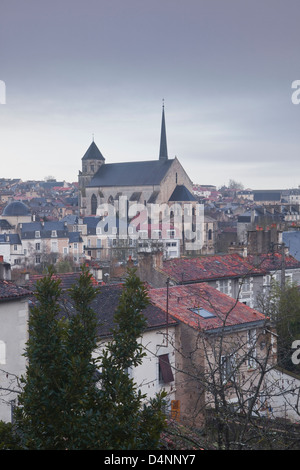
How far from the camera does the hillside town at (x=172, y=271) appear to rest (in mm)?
12164

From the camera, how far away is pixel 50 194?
153 meters

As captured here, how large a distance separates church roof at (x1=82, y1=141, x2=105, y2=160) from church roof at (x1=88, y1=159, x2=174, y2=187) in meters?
1.91

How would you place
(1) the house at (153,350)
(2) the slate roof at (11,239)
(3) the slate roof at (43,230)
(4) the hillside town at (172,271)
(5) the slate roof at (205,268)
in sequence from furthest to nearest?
(3) the slate roof at (43,230), (2) the slate roof at (11,239), (5) the slate roof at (205,268), (1) the house at (153,350), (4) the hillside town at (172,271)

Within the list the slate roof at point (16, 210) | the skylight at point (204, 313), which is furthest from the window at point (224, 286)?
the slate roof at point (16, 210)

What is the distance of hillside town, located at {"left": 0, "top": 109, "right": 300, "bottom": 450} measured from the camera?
1216 cm

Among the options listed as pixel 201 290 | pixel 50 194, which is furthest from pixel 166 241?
pixel 50 194

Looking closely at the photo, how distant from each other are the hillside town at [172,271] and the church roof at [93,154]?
24 centimetres

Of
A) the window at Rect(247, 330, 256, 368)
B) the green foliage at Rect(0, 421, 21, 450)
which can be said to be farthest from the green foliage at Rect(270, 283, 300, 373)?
the green foliage at Rect(0, 421, 21, 450)

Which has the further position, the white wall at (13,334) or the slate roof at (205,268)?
the slate roof at (205,268)

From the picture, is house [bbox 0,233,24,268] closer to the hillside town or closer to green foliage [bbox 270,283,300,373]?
the hillside town

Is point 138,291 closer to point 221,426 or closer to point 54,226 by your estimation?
point 221,426

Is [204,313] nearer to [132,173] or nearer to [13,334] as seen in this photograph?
[13,334]

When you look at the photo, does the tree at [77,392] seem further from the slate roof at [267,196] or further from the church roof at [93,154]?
the slate roof at [267,196]
